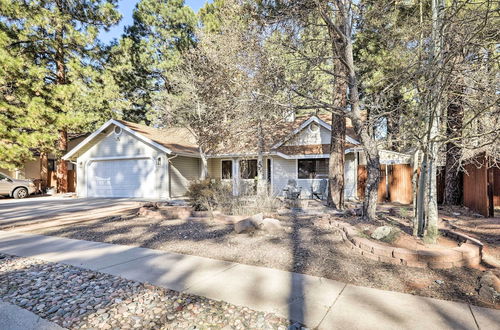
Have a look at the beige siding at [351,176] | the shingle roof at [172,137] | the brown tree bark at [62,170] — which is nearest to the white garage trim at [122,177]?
the shingle roof at [172,137]

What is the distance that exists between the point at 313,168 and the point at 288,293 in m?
11.9

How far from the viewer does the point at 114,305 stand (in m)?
3.08

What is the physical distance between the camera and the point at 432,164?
484 centimetres

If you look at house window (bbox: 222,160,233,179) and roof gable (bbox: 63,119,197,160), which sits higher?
roof gable (bbox: 63,119,197,160)

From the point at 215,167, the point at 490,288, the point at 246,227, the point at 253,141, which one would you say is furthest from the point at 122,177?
the point at 490,288

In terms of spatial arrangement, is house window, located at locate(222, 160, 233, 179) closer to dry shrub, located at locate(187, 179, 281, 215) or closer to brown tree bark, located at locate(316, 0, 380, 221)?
dry shrub, located at locate(187, 179, 281, 215)

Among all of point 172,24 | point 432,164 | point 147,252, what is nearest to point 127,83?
point 172,24

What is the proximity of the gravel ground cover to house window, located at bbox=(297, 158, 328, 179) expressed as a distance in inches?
259

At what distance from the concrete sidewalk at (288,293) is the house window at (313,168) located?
10926 mm

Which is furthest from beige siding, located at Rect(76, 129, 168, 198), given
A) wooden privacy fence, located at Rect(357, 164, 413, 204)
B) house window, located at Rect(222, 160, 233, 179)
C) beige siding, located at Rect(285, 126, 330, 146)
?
wooden privacy fence, located at Rect(357, 164, 413, 204)

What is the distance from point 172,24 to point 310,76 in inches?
709

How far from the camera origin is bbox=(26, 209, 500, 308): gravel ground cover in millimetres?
3498

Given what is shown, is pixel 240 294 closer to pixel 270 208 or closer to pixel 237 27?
pixel 270 208

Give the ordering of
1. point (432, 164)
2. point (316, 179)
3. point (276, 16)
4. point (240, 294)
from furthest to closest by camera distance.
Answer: point (316, 179) < point (276, 16) < point (432, 164) < point (240, 294)
